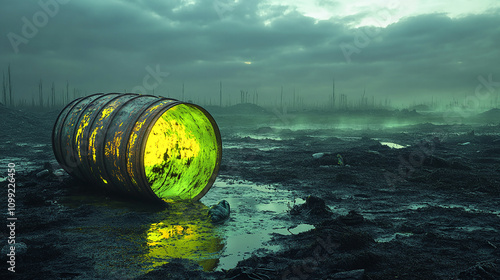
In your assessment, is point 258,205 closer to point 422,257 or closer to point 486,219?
point 422,257

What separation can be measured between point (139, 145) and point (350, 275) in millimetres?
3043

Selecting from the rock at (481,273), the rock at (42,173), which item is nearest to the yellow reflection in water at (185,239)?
the rock at (481,273)

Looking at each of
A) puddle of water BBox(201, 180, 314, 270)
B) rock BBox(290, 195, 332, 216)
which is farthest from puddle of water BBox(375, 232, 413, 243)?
rock BBox(290, 195, 332, 216)

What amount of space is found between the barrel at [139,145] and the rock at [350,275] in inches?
111

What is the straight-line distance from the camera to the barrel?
Answer: 4.59m

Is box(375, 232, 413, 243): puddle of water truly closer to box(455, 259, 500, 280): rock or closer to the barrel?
box(455, 259, 500, 280): rock

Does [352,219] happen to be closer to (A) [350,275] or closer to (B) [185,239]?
(A) [350,275]

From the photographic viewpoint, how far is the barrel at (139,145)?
459cm

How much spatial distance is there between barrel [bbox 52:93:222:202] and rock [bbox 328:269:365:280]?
9.22ft

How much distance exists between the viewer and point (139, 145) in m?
4.43

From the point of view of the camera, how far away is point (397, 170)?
8.54 m

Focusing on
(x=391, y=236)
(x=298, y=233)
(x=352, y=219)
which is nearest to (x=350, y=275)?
(x=298, y=233)

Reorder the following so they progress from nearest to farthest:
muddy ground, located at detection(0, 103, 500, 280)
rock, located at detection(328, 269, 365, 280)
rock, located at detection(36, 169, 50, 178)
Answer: rock, located at detection(328, 269, 365, 280)
muddy ground, located at detection(0, 103, 500, 280)
rock, located at detection(36, 169, 50, 178)

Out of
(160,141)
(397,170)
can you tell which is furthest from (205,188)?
(397,170)
